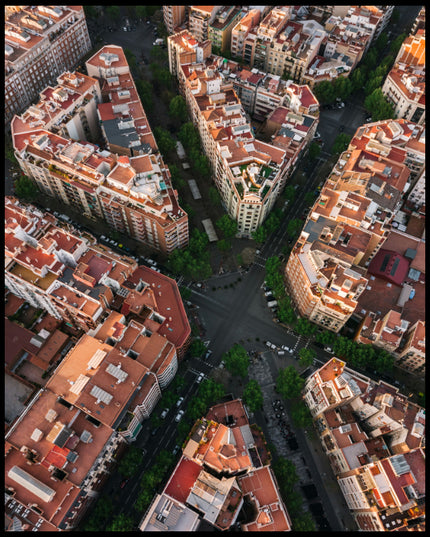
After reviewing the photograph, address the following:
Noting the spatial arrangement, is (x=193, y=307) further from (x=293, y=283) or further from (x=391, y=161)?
(x=391, y=161)

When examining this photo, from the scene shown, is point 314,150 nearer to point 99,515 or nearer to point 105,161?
point 105,161

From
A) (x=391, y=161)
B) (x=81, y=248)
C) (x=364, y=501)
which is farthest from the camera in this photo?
(x=391, y=161)

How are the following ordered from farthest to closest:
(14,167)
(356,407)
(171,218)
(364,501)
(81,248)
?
1. (14,167)
2. (171,218)
3. (81,248)
4. (356,407)
5. (364,501)

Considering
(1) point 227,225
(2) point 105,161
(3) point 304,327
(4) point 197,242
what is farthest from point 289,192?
(2) point 105,161

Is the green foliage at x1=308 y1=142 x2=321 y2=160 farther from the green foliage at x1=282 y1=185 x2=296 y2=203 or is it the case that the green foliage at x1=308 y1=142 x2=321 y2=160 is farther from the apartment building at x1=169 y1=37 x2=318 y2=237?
the green foliage at x1=282 y1=185 x2=296 y2=203

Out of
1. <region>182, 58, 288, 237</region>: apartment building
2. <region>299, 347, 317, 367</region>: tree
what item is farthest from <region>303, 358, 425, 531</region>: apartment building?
<region>182, 58, 288, 237</region>: apartment building

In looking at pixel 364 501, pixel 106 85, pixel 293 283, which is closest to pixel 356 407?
pixel 364 501

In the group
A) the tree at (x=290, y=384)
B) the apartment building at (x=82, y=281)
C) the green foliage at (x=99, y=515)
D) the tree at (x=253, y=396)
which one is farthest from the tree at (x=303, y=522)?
the apartment building at (x=82, y=281)
